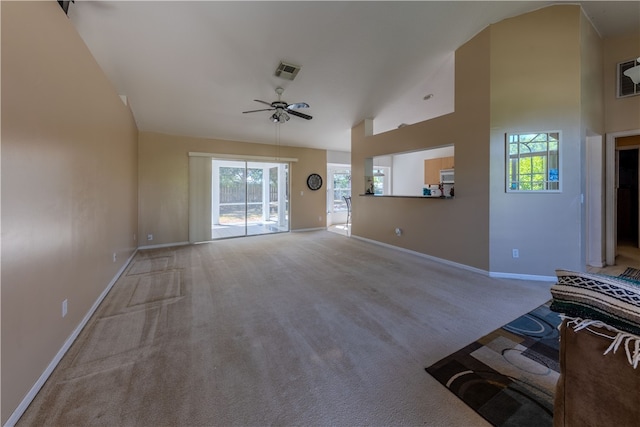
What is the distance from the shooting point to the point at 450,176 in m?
7.02

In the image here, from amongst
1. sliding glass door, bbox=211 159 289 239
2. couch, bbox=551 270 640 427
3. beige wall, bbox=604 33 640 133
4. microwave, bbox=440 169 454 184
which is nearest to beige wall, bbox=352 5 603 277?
beige wall, bbox=604 33 640 133

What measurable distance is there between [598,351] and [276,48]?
4054mm

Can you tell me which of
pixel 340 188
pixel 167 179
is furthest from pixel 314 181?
pixel 167 179

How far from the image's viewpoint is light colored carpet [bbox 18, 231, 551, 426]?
1414mm

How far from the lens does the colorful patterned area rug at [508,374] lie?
1.39 m

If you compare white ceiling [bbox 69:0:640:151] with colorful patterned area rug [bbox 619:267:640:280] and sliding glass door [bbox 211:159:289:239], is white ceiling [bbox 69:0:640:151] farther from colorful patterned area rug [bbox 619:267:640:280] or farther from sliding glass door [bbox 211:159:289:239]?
colorful patterned area rug [bbox 619:267:640:280]

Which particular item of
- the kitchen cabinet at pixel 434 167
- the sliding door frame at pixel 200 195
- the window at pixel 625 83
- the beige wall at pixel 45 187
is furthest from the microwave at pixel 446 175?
the beige wall at pixel 45 187

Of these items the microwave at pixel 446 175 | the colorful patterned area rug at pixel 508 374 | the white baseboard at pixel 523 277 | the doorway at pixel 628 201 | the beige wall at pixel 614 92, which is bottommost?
the colorful patterned area rug at pixel 508 374

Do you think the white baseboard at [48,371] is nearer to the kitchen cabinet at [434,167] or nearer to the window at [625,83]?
the window at [625,83]

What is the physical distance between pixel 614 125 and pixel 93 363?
6.90 metres

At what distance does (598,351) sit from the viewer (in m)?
0.96

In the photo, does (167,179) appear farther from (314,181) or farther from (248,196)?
(314,181)

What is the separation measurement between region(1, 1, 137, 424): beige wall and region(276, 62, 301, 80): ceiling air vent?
86.7 inches

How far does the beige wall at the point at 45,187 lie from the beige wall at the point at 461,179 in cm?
465
